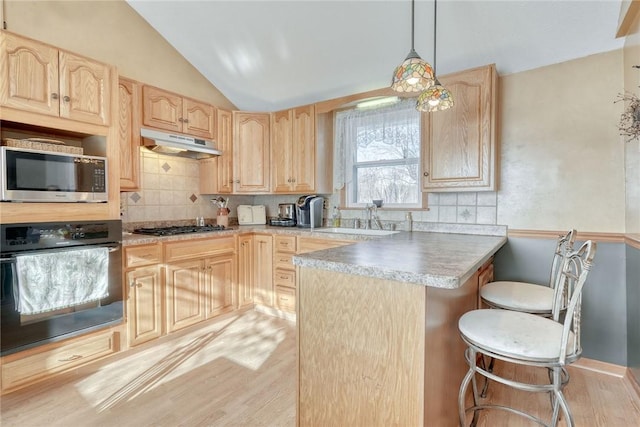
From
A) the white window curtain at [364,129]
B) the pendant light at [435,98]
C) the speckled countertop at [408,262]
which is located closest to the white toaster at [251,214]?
the white window curtain at [364,129]

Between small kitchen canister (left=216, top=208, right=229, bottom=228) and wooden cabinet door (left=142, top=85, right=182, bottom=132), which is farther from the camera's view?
small kitchen canister (left=216, top=208, right=229, bottom=228)

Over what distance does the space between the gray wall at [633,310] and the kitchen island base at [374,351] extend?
4.15ft

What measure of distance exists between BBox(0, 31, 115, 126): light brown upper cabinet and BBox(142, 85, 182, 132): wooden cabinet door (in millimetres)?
464

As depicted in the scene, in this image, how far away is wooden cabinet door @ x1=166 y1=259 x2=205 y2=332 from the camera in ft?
8.30

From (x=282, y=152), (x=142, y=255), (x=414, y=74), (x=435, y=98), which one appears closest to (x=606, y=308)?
(x=435, y=98)

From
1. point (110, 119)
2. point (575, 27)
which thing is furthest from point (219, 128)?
point (575, 27)

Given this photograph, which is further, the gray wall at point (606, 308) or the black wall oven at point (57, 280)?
the gray wall at point (606, 308)

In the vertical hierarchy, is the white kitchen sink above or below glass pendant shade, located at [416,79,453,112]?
below

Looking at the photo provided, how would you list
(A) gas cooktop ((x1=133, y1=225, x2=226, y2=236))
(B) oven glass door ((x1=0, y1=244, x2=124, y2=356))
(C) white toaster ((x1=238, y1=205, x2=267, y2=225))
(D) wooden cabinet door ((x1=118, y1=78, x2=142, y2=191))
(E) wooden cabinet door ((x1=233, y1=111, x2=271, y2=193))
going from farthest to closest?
1. (C) white toaster ((x1=238, y1=205, x2=267, y2=225))
2. (E) wooden cabinet door ((x1=233, y1=111, x2=271, y2=193))
3. (A) gas cooktop ((x1=133, y1=225, x2=226, y2=236))
4. (D) wooden cabinet door ((x1=118, y1=78, x2=142, y2=191))
5. (B) oven glass door ((x1=0, y1=244, x2=124, y2=356))

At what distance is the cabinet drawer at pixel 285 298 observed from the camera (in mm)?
3041

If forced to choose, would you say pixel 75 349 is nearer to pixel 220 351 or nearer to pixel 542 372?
pixel 220 351

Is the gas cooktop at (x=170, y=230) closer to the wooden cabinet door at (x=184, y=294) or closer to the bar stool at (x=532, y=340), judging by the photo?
the wooden cabinet door at (x=184, y=294)

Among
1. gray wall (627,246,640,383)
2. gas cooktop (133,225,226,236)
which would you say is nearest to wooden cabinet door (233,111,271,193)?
gas cooktop (133,225,226,236)

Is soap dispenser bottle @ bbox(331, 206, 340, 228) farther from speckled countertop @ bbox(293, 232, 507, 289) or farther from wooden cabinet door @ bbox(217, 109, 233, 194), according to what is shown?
speckled countertop @ bbox(293, 232, 507, 289)
